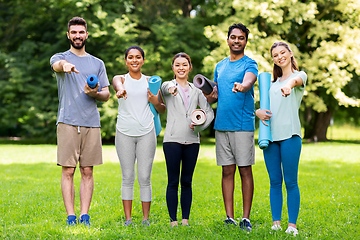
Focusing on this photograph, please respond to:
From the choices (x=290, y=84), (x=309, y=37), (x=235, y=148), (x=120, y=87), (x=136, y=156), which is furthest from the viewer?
(x=309, y=37)

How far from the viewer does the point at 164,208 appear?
5602mm

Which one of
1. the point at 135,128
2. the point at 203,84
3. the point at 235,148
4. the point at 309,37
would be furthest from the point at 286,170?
the point at 309,37

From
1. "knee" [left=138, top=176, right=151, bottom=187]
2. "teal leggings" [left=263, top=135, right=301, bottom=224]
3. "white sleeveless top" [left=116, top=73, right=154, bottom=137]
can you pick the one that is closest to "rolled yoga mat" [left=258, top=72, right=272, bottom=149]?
"teal leggings" [left=263, top=135, right=301, bottom=224]

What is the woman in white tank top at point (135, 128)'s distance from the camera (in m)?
4.31

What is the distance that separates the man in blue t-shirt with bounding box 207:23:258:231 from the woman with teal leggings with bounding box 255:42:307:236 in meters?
0.23

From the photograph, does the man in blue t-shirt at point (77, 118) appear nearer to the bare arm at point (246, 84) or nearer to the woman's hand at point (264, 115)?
the bare arm at point (246, 84)

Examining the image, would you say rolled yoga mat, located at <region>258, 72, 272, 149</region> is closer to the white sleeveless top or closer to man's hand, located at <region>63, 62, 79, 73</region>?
the white sleeveless top

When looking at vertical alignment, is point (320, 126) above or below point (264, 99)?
below

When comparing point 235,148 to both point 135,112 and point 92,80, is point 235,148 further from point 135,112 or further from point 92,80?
point 92,80

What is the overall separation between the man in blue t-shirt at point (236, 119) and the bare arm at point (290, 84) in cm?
45

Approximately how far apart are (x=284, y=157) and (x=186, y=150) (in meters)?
1.14

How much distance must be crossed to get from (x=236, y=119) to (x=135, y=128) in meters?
1.23

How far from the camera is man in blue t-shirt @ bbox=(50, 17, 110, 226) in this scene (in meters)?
4.30

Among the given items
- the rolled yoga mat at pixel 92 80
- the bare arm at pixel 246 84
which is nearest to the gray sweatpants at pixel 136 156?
the rolled yoga mat at pixel 92 80
